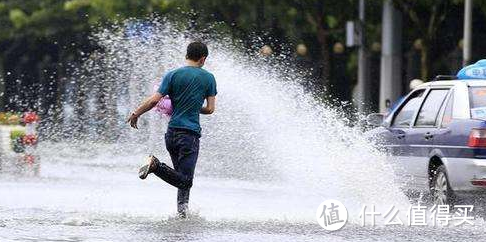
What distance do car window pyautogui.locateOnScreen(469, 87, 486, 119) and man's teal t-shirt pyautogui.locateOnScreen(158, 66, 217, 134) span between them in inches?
98.3

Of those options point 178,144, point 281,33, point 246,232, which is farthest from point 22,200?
point 281,33

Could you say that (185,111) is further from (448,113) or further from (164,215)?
(448,113)

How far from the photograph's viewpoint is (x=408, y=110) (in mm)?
15602

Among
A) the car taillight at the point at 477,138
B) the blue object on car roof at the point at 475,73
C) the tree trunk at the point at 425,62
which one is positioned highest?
the tree trunk at the point at 425,62

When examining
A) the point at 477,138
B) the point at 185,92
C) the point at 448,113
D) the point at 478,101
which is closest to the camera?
the point at 185,92

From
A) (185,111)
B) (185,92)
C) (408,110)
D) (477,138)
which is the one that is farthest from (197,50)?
(408,110)

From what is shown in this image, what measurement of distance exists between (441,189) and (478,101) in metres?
0.86

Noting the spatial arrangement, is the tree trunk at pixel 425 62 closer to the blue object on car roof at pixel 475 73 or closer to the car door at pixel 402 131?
the car door at pixel 402 131

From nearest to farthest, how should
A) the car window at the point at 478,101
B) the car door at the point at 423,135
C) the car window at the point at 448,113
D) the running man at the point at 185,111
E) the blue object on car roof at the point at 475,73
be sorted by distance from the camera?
the running man at the point at 185,111 < the car window at the point at 478,101 < the car window at the point at 448,113 < the car door at the point at 423,135 < the blue object on car roof at the point at 475,73

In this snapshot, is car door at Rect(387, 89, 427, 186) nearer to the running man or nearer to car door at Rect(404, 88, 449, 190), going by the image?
car door at Rect(404, 88, 449, 190)

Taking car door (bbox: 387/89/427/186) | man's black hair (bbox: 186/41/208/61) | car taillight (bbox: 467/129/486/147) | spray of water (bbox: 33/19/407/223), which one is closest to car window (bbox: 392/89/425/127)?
car door (bbox: 387/89/427/186)

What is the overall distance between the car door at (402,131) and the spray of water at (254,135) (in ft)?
0.50

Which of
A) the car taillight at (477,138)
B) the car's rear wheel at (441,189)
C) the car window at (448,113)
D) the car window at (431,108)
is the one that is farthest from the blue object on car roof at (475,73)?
the car taillight at (477,138)

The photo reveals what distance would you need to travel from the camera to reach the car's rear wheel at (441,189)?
13703mm
